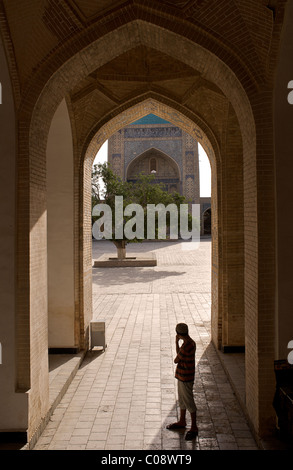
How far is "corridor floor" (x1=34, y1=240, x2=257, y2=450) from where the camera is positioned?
343 cm

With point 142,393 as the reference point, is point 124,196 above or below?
above

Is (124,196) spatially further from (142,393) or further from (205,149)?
(142,393)

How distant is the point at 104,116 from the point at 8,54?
8.40ft

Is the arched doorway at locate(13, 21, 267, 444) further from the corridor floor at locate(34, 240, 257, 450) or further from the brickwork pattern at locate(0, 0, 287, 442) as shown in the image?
the corridor floor at locate(34, 240, 257, 450)

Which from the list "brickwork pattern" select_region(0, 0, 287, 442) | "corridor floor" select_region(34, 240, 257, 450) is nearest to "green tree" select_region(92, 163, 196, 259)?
"corridor floor" select_region(34, 240, 257, 450)

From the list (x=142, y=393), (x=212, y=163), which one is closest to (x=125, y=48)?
(x=212, y=163)

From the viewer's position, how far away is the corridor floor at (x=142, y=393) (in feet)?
11.2

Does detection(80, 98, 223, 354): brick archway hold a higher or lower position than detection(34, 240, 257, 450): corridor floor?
higher

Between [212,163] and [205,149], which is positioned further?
[205,149]

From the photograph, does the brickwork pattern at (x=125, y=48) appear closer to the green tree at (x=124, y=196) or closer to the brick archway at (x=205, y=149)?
the brick archway at (x=205, y=149)

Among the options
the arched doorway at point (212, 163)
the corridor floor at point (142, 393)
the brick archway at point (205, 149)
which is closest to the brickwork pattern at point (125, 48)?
the arched doorway at point (212, 163)

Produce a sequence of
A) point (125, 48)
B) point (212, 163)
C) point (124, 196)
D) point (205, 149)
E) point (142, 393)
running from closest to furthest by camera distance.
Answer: point (125, 48), point (142, 393), point (212, 163), point (205, 149), point (124, 196)

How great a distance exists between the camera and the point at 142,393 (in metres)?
4.41

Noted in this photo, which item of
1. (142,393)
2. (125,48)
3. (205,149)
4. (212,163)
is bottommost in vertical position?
(142,393)
